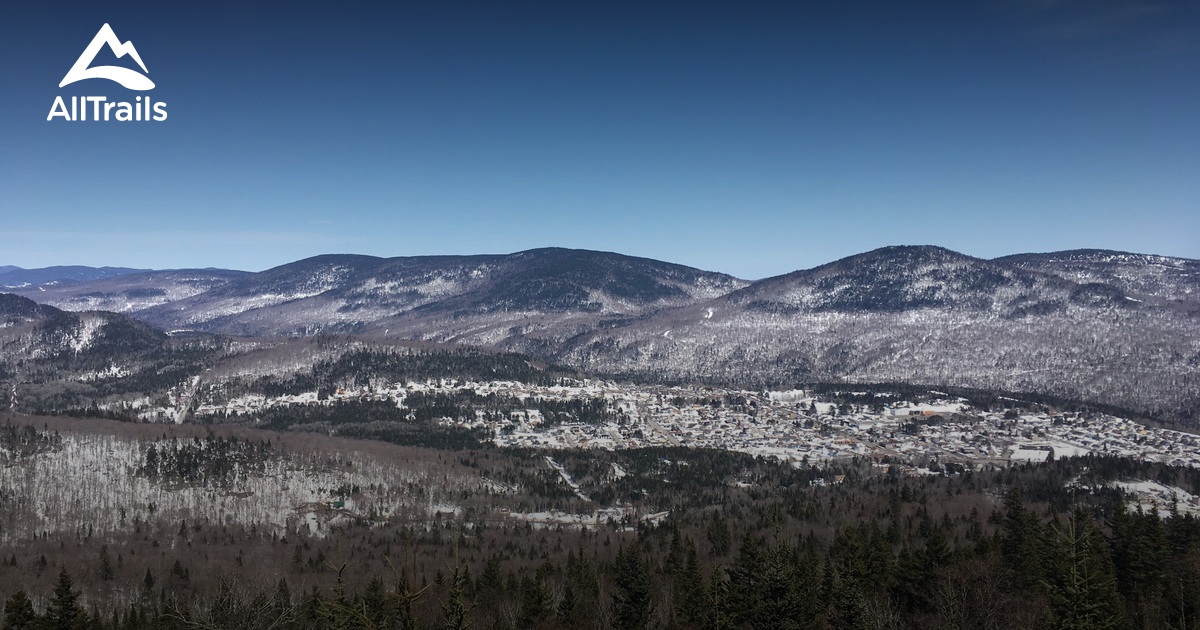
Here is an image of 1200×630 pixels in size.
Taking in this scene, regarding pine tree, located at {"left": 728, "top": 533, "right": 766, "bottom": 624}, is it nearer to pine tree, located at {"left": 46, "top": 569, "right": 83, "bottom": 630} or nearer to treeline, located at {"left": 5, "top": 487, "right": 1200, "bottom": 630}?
treeline, located at {"left": 5, "top": 487, "right": 1200, "bottom": 630}

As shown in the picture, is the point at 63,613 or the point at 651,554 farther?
the point at 651,554

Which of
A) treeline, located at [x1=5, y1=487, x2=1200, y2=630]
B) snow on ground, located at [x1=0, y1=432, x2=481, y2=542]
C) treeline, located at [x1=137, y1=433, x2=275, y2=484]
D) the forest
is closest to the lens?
treeline, located at [x1=5, y1=487, x2=1200, y2=630]

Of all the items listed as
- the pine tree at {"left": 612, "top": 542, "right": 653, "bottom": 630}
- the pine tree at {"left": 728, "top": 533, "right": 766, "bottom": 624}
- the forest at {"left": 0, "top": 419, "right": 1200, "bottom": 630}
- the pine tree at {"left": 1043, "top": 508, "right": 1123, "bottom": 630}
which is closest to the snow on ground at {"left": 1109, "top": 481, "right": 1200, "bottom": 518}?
the forest at {"left": 0, "top": 419, "right": 1200, "bottom": 630}

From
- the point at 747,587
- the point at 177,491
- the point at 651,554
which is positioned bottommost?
the point at 651,554

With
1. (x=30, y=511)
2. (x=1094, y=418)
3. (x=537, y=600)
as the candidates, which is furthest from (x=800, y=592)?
(x=1094, y=418)

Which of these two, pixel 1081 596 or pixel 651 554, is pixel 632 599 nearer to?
pixel 1081 596

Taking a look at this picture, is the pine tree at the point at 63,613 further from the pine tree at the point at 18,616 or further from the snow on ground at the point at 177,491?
the snow on ground at the point at 177,491

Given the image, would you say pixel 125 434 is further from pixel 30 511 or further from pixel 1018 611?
pixel 1018 611

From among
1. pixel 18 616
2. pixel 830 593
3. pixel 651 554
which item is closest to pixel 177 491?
pixel 18 616

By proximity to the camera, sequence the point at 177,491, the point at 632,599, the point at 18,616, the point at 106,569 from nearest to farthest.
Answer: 1. the point at 18,616
2. the point at 632,599
3. the point at 106,569
4. the point at 177,491

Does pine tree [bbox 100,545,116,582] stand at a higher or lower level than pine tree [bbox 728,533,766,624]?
lower

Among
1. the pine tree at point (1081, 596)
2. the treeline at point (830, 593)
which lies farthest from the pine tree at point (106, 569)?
the pine tree at point (1081, 596)
